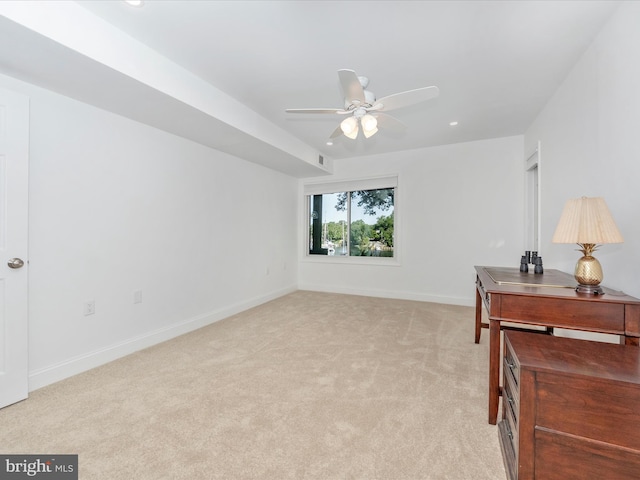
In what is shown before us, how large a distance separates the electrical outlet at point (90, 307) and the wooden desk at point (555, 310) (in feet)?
10.2

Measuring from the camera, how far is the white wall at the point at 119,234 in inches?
86.5

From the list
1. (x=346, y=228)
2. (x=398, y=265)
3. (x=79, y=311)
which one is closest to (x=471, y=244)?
(x=398, y=265)

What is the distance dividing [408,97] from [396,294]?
11.7 feet

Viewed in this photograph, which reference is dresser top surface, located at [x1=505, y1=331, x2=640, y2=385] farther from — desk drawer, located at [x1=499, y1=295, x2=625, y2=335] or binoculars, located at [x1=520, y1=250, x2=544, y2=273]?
binoculars, located at [x1=520, y1=250, x2=544, y2=273]

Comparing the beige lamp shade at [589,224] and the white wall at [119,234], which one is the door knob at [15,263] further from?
the beige lamp shade at [589,224]

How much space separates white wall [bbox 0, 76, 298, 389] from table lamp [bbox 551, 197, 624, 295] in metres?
3.41

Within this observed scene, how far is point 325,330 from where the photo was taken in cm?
333

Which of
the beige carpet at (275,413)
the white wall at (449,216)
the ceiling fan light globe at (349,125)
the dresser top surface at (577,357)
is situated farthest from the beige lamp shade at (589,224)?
the white wall at (449,216)

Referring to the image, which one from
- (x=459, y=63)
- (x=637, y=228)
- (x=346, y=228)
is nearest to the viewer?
(x=637, y=228)

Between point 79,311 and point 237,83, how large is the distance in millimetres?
2430

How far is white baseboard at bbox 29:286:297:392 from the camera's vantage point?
2.16 meters

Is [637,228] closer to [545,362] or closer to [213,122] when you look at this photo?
[545,362]

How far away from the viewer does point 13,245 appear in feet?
6.45

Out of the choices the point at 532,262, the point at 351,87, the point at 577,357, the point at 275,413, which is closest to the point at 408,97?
the point at 351,87
